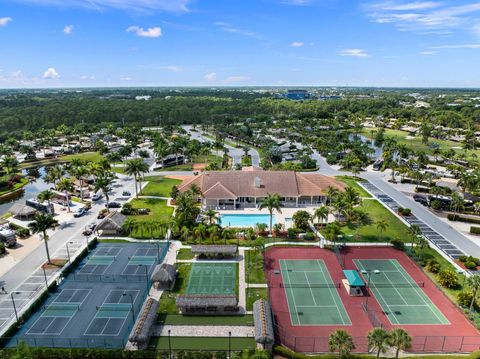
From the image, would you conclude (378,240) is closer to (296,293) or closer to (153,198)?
(296,293)

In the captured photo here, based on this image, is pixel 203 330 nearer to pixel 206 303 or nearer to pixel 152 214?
pixel 206 303

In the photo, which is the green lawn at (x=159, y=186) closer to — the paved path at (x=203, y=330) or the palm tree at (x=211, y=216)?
the palm tree at (x=211, y=216)

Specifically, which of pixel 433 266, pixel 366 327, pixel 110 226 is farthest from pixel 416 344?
pixel 110 226

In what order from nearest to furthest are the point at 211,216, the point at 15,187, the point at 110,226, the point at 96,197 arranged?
the point at 211,216
the point at 110,226
the point at 96,197
the point at 15,187

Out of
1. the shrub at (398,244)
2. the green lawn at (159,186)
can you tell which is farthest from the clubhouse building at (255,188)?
the shrub at (398,244)

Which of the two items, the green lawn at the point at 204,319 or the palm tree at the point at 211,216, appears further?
the palm tree at the point at 211,216

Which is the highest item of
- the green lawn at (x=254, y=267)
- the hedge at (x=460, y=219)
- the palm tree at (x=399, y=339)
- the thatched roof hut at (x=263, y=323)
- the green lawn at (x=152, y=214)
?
the palm tree at (x=399, y=339)

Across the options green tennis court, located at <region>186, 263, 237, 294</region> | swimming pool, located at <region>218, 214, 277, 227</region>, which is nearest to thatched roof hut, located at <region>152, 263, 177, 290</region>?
green tennis court, located at <region>186, 263, 237, 294</region>

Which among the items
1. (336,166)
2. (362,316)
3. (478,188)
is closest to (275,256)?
(362,316)
